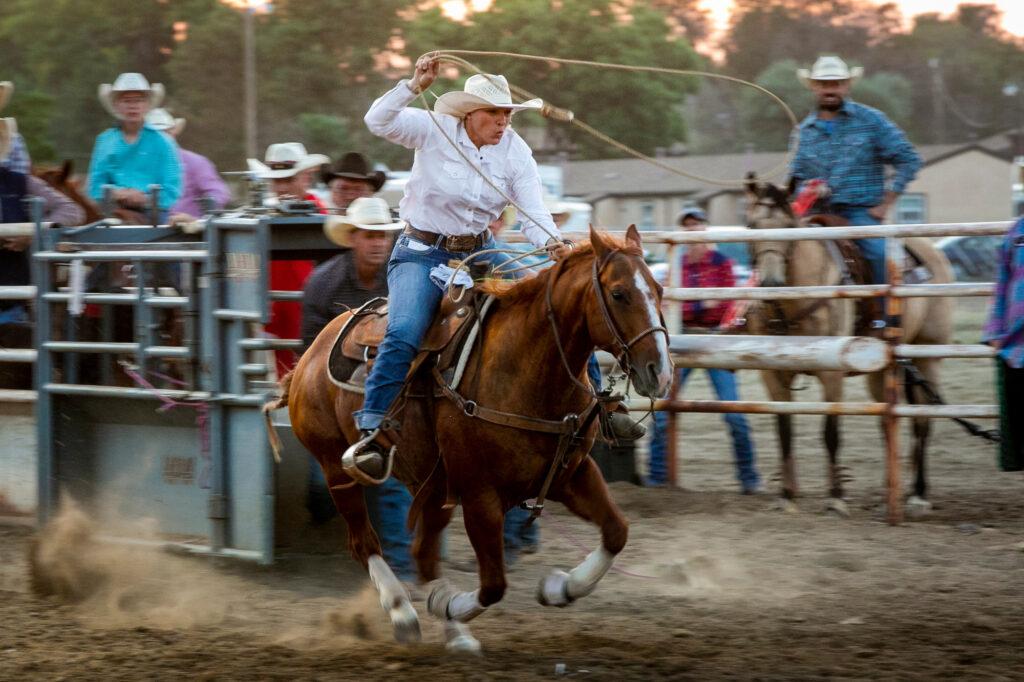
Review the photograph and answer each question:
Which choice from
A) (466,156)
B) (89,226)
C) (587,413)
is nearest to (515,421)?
(587,413)

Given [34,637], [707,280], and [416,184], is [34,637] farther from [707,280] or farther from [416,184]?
[707,280]

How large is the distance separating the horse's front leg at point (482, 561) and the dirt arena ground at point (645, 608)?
0.35ft

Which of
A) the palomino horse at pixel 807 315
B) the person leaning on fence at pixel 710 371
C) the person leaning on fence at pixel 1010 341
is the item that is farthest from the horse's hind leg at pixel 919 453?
the person leaning on fence at pixel 1010 341

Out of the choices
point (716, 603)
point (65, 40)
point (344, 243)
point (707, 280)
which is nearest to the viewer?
point (716, 603)

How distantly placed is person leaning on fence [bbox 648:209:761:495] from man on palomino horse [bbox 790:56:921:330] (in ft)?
2.82

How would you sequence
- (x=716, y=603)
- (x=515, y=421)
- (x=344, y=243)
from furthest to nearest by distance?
(x=344, y=243) < (x=716, y=603) < (x=515, y=421)

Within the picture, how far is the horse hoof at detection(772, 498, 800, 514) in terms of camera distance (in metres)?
7.98

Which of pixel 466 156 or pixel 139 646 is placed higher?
pixel 466 156

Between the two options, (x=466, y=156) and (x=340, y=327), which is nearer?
(x=466, y=156)

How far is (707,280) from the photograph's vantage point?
30.3 ft

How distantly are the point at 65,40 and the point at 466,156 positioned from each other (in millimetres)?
62844

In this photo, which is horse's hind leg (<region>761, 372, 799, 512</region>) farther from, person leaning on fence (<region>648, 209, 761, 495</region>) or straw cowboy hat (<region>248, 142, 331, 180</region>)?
straw cowboy hat (<region>248, 142, 331, 180</region>)

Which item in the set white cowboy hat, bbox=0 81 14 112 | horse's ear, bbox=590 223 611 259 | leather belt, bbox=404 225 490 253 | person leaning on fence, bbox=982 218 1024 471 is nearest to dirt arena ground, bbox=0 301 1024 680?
person leaning on fence, bbox=982 218 1024 471

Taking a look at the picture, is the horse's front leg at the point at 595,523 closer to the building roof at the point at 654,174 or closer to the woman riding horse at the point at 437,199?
the woman riding horse at the point at 437,199
